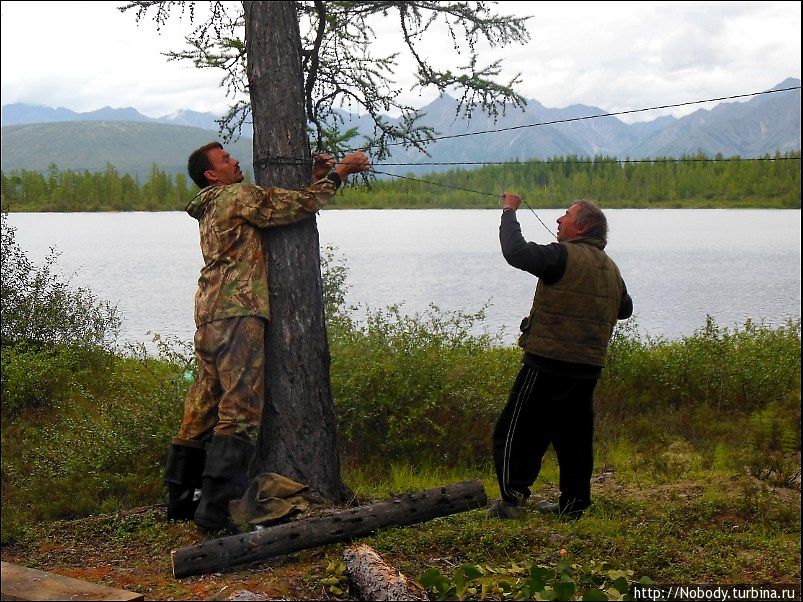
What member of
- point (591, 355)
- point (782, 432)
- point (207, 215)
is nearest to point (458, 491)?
point (591, 355)

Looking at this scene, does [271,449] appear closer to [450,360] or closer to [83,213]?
[450,360]

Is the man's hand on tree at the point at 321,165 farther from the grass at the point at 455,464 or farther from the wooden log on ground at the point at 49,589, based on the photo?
the wooden log on ground at the point at 49,589

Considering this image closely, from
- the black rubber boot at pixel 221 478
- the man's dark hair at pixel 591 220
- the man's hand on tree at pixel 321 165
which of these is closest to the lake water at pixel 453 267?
the man's hand on tree at pixel 321 165

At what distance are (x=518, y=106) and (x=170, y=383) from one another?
4189mm

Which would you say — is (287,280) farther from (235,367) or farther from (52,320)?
(52,320)

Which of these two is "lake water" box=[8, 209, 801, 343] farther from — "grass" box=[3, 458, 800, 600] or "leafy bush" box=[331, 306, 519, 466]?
"grass" box=[3, 458, 800, 600]

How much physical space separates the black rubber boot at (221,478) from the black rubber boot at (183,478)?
0.33m

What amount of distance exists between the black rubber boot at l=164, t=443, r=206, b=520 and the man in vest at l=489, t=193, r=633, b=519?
2.04m

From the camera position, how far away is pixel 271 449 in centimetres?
595

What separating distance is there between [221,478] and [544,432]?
2.17 meters

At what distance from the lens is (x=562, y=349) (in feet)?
18.5

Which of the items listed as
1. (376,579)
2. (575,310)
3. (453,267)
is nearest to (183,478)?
Result: (376,579)

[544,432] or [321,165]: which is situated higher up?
[321,165]

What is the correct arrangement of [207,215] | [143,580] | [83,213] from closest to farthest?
[143,580] → [207,215] → [83,213]
